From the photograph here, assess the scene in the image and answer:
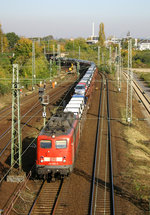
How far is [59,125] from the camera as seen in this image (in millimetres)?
18094

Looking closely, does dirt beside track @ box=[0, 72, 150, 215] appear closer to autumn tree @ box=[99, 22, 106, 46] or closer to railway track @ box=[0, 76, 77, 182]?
railway track @ box=[0, 76, 77, 182]

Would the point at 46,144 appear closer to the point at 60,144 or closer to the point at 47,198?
the point at 60,144

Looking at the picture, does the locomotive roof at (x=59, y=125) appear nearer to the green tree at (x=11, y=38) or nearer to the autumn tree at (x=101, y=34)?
the green tree at (x=11, y=38)

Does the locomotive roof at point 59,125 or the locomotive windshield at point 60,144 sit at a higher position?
the locomotive roof at point 59,125

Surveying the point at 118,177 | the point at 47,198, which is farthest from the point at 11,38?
the point at 47,198

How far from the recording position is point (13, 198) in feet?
49.3

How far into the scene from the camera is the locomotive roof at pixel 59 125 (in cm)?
1716

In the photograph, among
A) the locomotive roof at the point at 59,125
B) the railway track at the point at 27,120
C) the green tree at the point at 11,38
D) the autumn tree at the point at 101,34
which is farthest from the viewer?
the autumn tree at the point at 101,34

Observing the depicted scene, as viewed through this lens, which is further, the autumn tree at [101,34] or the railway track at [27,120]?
the autumn tree at [101,34]

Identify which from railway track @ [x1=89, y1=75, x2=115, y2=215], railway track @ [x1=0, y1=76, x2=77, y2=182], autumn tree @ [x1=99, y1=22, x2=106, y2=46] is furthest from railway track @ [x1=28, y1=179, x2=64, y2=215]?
autumn tree @ [x1=99, y1=22, x2=106, y2=46]

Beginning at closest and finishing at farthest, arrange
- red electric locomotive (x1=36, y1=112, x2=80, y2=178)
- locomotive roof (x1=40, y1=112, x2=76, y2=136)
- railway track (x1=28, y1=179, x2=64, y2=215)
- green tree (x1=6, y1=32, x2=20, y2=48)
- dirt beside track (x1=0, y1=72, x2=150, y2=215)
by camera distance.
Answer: railway track (x1=28, y1=179, x2=64, y2=215), dirt beside track (x1=0, y1=72, x2=150, y2=215), red electric locomotive (x1=36, y1=112, x2=80, y2=178), locomotive roof (x1=40, y1=112, x2=76, y2=136), green tree (x1=6, y1=32, x2=20, y2=48)

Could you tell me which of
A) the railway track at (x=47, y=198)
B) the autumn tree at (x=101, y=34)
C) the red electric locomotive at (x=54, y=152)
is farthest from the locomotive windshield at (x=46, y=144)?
the autumn tree at (x=101, y=34)

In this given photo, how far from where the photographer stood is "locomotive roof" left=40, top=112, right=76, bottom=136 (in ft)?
56.3

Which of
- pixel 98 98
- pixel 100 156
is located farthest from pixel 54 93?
pixel 100 156
